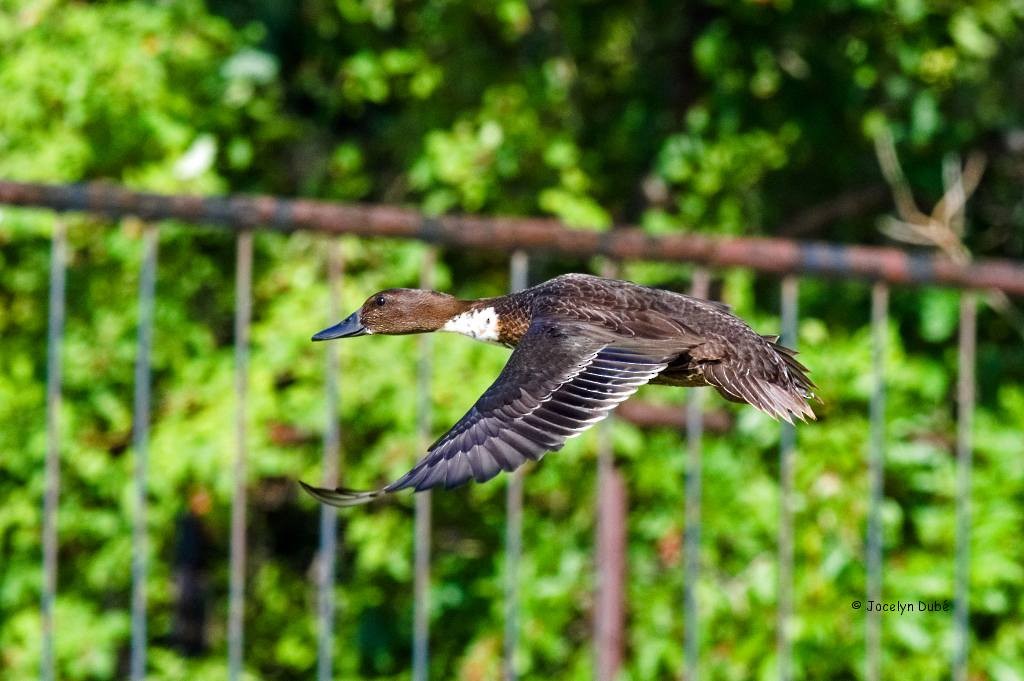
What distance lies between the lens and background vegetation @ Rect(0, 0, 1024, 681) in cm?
407

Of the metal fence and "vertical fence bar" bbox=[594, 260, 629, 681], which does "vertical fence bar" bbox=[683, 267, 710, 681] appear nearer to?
the metal fence

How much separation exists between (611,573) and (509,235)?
Answer: 1007 mm

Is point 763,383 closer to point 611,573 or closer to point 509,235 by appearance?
point 509,235

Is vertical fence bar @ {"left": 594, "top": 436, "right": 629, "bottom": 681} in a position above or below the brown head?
below

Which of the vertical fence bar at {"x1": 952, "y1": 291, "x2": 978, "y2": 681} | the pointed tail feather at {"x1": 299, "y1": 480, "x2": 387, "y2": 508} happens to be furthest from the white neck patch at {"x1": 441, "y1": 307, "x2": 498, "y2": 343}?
the vertical fence bar at {"x1": 952, "y1": 291, "x2": 978, "y2": 681}

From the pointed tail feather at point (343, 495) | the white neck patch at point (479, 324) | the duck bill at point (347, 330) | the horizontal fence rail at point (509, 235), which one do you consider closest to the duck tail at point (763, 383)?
the white neck patch at point (479, 324)

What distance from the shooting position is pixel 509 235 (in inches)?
136

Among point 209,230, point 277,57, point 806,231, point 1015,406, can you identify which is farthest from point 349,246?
point 1015,406

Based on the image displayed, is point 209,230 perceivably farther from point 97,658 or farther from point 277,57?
point 97,658

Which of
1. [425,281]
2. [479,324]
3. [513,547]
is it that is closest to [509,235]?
[425,281]

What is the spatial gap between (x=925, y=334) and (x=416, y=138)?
1629mm

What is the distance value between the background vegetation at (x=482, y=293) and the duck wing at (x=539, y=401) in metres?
1.93

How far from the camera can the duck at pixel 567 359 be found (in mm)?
1922

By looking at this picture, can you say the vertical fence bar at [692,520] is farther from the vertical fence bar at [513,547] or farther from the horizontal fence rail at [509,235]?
the vertical fence bar at [513,547]
